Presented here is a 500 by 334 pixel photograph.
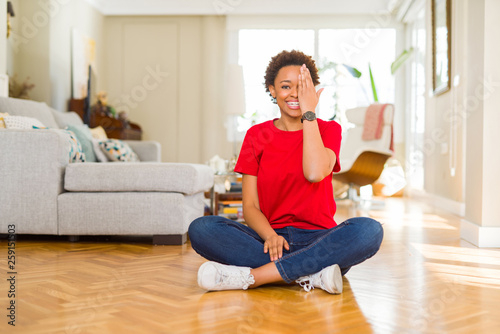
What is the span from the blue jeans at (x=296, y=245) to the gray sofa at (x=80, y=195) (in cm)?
109

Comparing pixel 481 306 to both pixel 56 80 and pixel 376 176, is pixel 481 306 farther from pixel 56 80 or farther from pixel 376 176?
pixel 56 80

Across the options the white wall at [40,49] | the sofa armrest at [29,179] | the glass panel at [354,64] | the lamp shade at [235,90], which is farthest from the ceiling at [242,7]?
the sofa armrest at [29,179]

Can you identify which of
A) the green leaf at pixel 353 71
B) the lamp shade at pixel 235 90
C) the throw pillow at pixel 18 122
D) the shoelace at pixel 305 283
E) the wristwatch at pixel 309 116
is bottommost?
the shoelace at pixel 305 283

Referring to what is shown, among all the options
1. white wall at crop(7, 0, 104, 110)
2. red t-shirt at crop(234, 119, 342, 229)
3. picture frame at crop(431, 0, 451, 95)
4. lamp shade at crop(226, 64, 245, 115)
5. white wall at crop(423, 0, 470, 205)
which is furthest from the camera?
lamp shade at crop(226, 64, 245, 115)

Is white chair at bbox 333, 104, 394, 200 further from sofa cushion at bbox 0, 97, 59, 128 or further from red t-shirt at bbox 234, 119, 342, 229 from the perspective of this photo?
red t-shirt at bbox 234, 119, 342, 229

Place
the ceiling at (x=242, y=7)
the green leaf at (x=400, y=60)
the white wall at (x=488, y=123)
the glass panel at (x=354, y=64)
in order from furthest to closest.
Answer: the glass panel at (x=354, y=64), the ceiling at (x=242, y=7), the green leaf at (x=400, y=60), the white wall at (x=488, y=123)

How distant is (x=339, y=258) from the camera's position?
1.80m

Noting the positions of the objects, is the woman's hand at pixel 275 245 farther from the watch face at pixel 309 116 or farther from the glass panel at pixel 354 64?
the glass panel at pixel 354 64

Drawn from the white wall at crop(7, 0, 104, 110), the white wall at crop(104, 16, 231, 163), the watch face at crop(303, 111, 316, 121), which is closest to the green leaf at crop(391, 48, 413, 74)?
the white wall at crop(104, 16, 231, 163)

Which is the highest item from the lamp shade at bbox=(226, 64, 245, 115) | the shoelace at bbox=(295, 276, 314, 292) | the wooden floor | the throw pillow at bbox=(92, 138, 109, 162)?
the lamp shade at bbox=(226, 64, 245, 115)

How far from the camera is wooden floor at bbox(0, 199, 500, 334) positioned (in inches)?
56.6

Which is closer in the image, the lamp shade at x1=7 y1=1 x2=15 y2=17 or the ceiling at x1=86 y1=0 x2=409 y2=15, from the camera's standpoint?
the lamp shade at x1=7 y1=1 x2=15 y2=17

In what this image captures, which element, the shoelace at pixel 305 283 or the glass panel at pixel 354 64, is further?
the glass panel at pixel 354 64

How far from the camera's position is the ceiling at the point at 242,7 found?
23.7 ft
